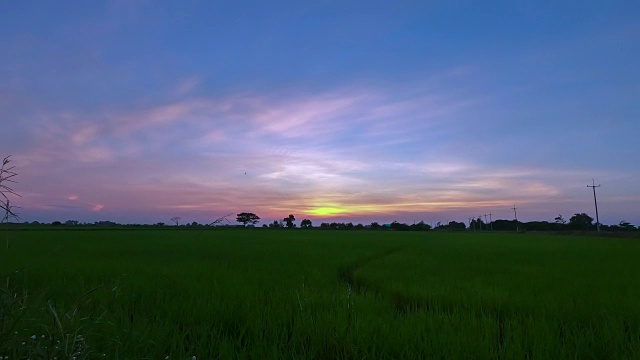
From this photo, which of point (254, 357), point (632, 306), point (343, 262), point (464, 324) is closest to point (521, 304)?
point (632, 306)

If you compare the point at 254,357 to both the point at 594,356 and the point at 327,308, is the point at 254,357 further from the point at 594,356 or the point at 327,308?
the point at 594,356

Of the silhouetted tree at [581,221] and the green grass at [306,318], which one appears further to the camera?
the silhouetted tree at [581,221]

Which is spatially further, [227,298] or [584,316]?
[227,298]

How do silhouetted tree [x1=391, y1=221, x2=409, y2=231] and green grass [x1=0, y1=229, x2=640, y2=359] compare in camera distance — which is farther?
silhouetted tree [x1=391, y1=221, x2=409, y2=231]

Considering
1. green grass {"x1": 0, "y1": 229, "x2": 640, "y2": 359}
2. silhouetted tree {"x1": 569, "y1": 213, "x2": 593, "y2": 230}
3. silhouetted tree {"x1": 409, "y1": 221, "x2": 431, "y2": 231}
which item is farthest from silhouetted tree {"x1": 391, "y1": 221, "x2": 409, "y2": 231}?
green grass {"x1": 0, "y1": 229, "x2": 640, "y2": 359}

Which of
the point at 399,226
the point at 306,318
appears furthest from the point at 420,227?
the point at 306,318

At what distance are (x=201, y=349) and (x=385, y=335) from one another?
1573 millimetres

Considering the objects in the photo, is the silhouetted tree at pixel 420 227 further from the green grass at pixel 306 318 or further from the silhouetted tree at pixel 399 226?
the green grass at pixel 306 318

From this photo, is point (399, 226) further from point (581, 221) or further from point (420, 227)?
point (581, 221)

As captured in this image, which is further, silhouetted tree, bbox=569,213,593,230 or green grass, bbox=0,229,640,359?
silhouetted tree, bbox=569,213,593,230

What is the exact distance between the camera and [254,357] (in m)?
2.91

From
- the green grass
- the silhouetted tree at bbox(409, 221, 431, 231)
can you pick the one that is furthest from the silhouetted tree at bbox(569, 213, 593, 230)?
the green grass

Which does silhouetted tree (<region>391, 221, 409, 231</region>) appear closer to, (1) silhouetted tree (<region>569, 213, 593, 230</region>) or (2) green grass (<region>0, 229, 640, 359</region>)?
(1) silhouetted tree (<region>569, 213, 593, 230</region>)

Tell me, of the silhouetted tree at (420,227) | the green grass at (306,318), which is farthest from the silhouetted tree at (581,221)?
the green grass at (306,318)
